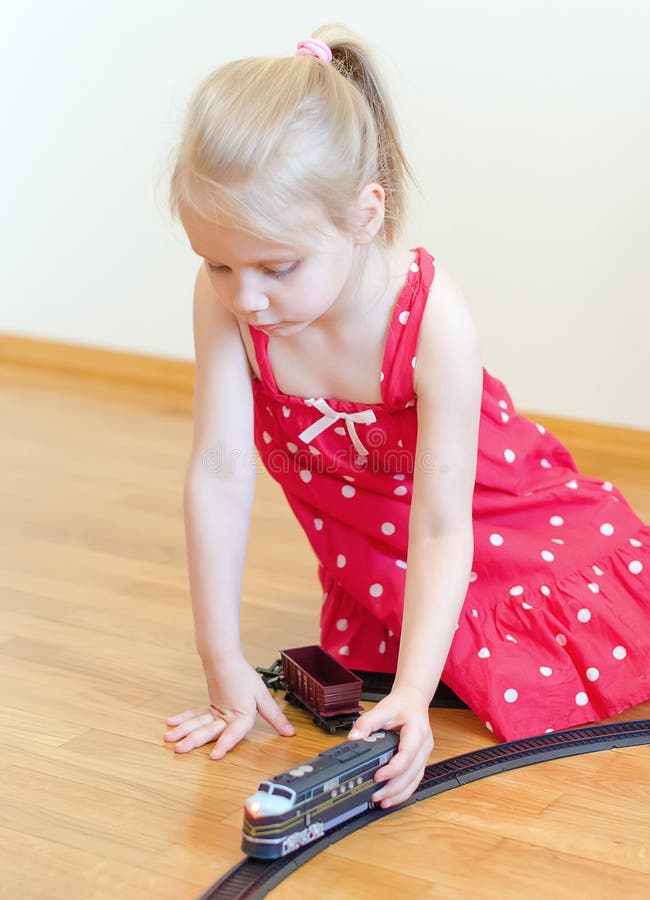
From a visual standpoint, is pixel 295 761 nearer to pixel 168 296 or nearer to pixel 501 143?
pixel 501 143

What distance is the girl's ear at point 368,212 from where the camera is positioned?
2.86 feet

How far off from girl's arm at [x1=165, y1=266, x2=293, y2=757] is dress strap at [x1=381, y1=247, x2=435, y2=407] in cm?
13

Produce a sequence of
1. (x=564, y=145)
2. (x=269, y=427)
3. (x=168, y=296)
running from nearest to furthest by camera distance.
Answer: (x=269, y=427) → (x=564, y=145) → (x=168, y=296)

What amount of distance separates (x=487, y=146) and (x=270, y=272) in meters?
1.17

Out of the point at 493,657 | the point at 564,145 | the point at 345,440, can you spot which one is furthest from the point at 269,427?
the point at 564,145

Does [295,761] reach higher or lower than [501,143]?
lower

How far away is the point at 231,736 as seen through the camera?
948mm

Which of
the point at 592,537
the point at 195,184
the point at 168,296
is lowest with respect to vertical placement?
the point at 168,296

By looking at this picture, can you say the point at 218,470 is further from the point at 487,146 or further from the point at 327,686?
the point at 487,146

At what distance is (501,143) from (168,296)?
2.34 ft

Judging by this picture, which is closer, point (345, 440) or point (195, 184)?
point (195, 184)

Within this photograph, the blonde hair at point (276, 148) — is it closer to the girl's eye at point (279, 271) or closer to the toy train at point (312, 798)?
the girl's eye at point (279, 271)

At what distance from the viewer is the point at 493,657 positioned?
39.8 inches

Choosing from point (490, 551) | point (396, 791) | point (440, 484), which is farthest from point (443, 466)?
point (396, 791)
